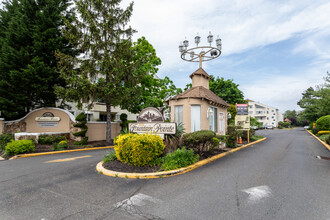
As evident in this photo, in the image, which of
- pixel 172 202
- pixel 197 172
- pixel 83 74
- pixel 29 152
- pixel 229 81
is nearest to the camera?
pixel 172 202

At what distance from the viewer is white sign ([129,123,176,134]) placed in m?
7.64

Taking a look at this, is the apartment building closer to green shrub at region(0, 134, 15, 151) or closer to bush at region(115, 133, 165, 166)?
bush at region(115, 133, 165, 166)

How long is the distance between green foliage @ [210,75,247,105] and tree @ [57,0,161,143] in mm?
15873

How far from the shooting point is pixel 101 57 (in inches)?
575

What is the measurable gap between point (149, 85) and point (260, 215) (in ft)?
50.2

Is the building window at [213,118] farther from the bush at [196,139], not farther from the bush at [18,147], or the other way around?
the bush at [18,147]

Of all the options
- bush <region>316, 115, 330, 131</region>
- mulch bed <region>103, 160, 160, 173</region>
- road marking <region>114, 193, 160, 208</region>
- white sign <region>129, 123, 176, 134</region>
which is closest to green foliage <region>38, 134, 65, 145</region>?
white sign <region>129, 123, 176, 134</region>

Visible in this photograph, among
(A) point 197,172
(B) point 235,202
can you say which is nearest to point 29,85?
(A) point 197,172

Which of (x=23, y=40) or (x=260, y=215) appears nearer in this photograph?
(x=260, y=215)

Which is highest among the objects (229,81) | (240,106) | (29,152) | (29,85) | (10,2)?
(10,2)

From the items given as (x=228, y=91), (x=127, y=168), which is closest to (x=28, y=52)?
(x=127, y=168)

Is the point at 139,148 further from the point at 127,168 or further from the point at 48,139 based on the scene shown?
the point at 48,139

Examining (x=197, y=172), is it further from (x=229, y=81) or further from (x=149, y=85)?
(x=229, y=81)

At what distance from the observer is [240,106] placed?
662 inches
